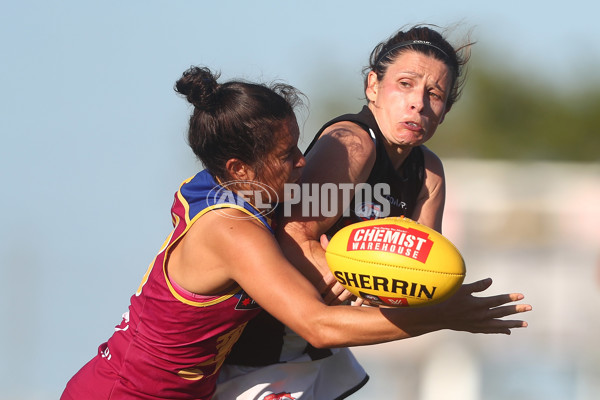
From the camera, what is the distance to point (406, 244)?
2916 millimetres

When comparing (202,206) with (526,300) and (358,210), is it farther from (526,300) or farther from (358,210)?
(526,300)

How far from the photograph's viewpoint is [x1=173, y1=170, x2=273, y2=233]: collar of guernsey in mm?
3236

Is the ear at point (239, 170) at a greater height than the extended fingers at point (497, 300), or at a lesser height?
greater

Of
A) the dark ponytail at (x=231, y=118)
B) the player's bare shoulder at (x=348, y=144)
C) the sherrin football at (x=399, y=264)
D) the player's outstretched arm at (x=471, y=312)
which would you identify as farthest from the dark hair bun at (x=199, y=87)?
the player's outstretched arm at (x=471, y=312)

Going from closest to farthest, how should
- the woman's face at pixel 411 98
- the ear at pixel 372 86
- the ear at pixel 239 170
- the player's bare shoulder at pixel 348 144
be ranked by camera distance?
1. the ear at pixel 239 170
2. the player's bare shoulder at pixel 348 144
3. the woman's face at pixel 411 98
4. the ear at pixel 372 86

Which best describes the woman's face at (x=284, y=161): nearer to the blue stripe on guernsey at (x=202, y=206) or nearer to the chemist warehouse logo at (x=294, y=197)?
the chemist warehouse logo at (x=294, y=197)

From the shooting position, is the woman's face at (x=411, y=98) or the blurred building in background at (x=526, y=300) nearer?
the woman's face at (x=411, y=98)

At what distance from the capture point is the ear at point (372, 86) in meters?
3.87

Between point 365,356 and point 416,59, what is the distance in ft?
21.5

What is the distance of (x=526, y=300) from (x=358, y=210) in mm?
6266

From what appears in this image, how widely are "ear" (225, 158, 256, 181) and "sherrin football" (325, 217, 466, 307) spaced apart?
19.8 inches

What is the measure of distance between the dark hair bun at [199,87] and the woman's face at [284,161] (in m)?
0.28

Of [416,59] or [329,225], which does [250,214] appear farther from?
[416,59]

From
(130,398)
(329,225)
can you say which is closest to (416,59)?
(329,225)
